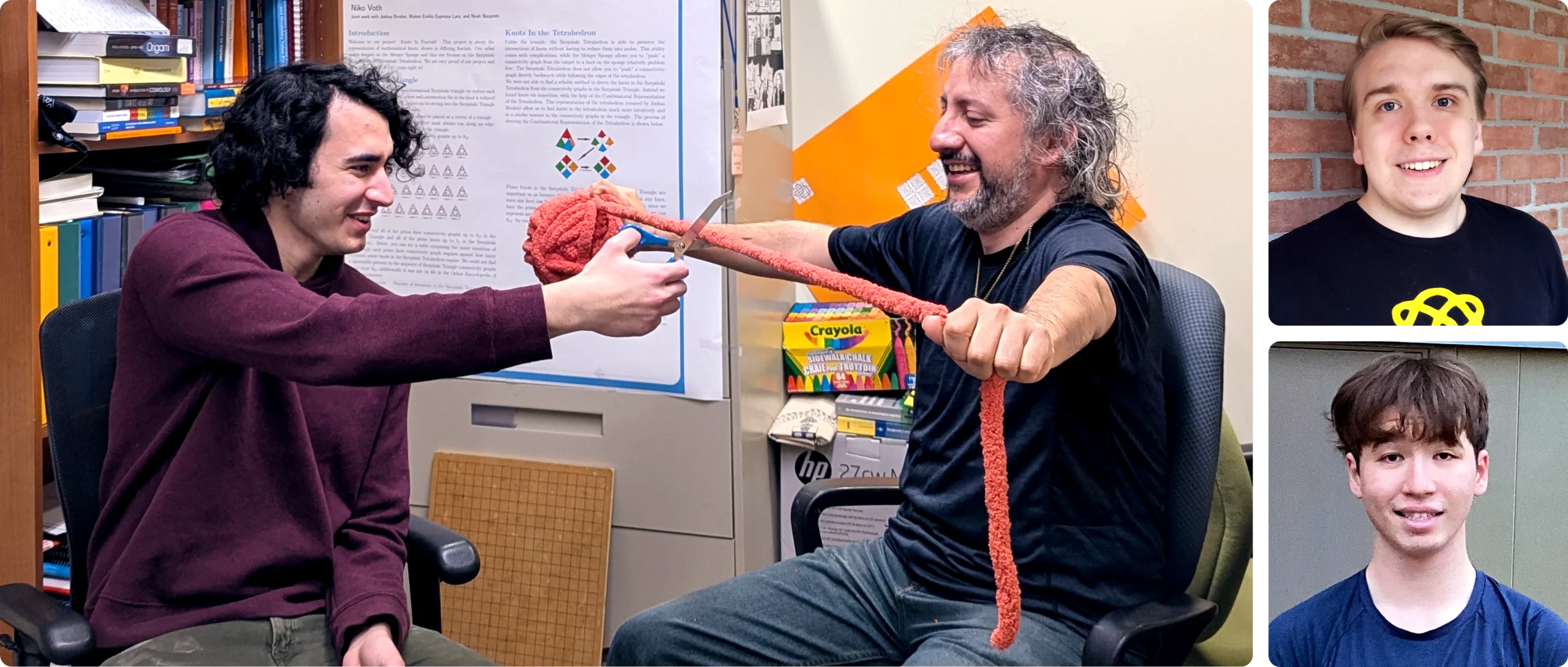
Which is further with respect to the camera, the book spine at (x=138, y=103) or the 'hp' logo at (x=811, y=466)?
the 'hp' logo at (x=811, y=466)

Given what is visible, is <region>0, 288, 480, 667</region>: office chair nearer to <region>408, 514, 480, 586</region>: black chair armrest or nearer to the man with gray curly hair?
<region>408, 514, 480, 586</region>: black chair armrest

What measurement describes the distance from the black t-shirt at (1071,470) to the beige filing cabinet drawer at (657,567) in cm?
91

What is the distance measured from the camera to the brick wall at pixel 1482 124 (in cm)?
134

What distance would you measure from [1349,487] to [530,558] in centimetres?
183

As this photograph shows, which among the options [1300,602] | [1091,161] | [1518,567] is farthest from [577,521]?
[1518,567]

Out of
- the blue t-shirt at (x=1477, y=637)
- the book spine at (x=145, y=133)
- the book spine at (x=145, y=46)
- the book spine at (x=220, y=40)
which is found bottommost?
the blue t-shirt at (x=1477, y=637)

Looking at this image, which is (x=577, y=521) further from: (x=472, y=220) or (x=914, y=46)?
(x=914, y=46)

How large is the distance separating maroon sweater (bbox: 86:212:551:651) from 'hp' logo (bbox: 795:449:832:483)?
1194mm

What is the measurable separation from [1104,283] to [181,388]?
3.68 ft

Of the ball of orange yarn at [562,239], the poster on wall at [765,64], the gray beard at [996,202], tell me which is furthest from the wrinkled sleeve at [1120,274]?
the poster on wall at [765,64]

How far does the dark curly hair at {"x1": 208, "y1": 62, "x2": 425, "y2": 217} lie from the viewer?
1.69 meters

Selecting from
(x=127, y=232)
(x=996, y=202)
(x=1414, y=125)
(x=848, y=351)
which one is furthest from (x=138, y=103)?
(x=1414, y=125)

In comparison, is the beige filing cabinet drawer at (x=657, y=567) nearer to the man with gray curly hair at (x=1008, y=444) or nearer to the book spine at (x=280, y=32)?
the man with gray curly hair at (x=1008, y=444)

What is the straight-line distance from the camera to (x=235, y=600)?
161cm
